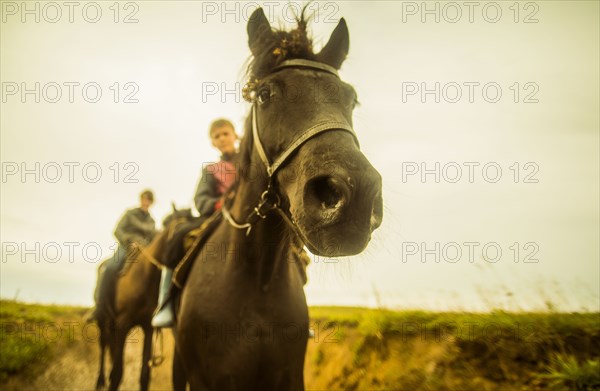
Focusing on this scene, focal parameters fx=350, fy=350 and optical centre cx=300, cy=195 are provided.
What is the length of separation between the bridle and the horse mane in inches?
3.3

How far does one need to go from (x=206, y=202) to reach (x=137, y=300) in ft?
11.0

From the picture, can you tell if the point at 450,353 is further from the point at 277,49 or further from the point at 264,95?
the point at 277,49

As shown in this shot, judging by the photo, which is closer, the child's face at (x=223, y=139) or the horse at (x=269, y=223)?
the horse at (x=269, y=223)

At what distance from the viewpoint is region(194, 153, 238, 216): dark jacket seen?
454cm

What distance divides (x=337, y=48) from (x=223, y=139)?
2378mm

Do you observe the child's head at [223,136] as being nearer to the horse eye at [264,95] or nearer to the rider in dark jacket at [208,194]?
the rider in dark jacket at [208,194]

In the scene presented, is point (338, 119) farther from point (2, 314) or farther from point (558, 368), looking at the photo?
point (2, 314)

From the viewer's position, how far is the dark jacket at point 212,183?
14.9ft

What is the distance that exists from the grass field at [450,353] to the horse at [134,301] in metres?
1.53

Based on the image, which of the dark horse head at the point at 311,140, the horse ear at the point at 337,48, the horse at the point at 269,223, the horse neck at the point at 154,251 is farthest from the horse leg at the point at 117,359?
the horse ear at the point at 337,48

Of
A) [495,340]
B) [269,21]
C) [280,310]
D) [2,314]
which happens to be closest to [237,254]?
[280,310]

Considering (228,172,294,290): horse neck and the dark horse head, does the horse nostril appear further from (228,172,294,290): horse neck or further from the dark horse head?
(228,172,294,290): horse neck

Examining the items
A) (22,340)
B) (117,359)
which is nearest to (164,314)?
(117,359)

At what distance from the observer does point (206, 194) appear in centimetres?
464
